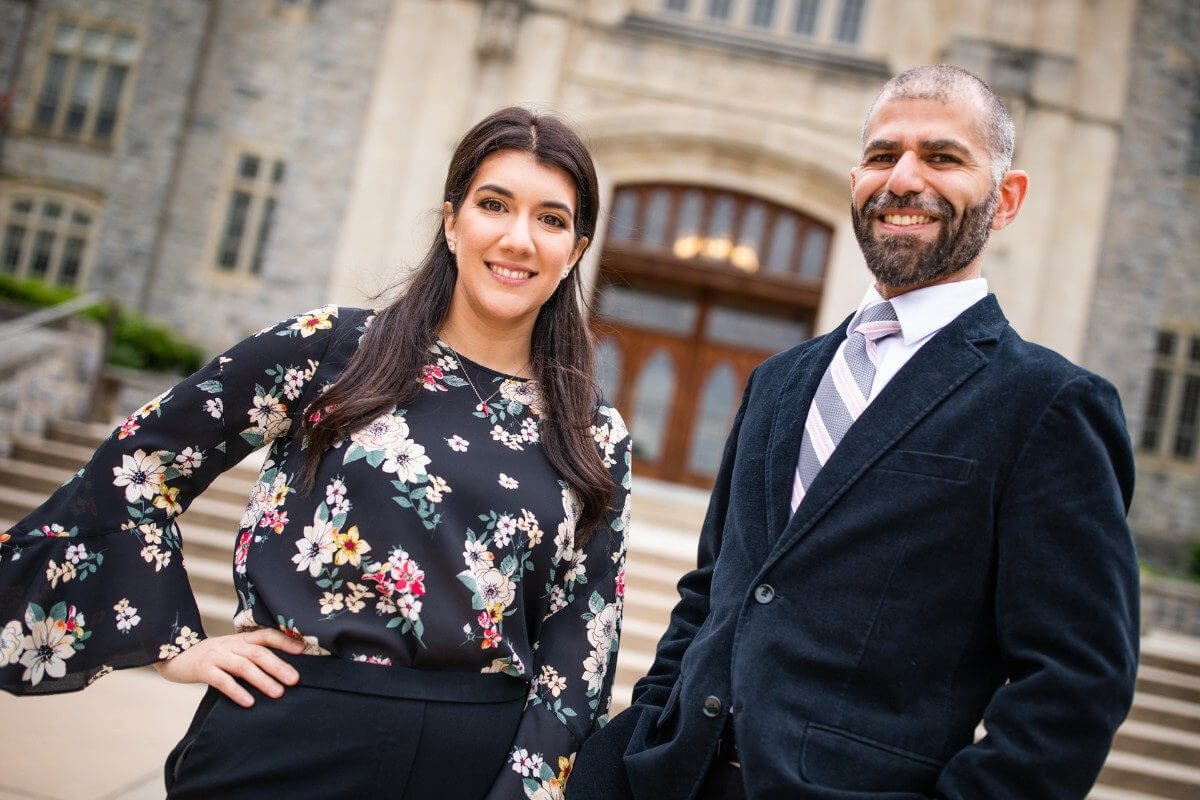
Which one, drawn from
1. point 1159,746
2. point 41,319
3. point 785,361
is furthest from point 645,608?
point 41,319

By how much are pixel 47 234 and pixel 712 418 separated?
33.7 feet

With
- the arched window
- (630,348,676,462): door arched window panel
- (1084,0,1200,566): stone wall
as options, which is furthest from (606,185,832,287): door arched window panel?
the arched window

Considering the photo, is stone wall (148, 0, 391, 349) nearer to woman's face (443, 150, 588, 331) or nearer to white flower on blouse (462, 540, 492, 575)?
woman's face (443, 150, 588, 331)

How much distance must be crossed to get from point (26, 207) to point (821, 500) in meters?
15.5

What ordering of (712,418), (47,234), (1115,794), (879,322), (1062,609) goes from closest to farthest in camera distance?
(1062,609) → (879,322) → (1115,794) → (712,418) → (47,234)

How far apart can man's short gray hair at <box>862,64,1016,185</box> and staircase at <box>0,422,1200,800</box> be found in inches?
172

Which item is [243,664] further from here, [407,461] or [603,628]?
[603,628]

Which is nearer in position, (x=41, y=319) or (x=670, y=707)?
(x=670, y=707)

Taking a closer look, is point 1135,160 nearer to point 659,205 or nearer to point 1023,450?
point 659,205

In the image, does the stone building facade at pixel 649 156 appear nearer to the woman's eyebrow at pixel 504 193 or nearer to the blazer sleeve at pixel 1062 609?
the woman's eyebrow at pixel 504 193

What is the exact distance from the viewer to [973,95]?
4.99 feet

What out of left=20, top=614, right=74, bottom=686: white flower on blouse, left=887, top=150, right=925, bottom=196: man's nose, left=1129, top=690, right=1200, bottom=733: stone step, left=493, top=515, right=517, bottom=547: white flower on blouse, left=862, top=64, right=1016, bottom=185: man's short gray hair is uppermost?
left=862, top=64, right=1016, bottom=185: man's short gray hair

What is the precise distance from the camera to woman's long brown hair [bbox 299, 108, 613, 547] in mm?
1787

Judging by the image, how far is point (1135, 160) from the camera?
12602 millimetres
